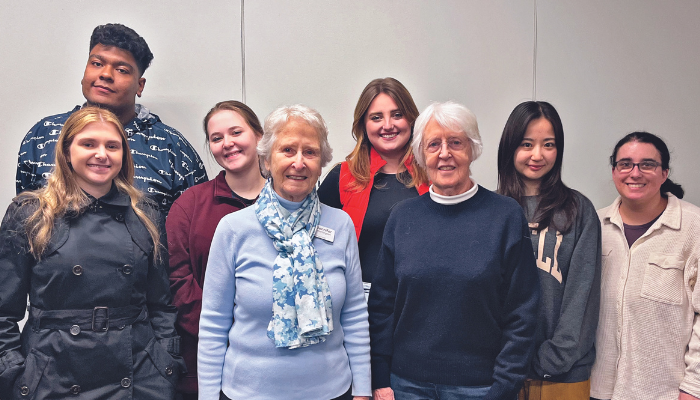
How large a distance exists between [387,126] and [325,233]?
0.76 meters

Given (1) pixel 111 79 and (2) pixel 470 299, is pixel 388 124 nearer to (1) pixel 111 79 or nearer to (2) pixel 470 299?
(2) pixel 470 299

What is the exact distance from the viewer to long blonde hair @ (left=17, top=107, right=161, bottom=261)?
67.1 inches

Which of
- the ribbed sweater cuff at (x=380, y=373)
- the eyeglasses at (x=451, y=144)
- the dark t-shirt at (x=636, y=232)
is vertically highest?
the eyeglasses at (x=451, y=144)

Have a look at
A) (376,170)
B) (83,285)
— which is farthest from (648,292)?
(83,285)

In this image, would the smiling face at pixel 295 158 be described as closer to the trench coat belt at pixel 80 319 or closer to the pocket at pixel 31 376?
the trench coat belt at pixel 80 319

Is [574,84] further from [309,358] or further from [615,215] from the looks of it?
[309,358]

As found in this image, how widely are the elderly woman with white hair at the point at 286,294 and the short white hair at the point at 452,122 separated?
0.34 metres

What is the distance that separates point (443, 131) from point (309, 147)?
1.46ft

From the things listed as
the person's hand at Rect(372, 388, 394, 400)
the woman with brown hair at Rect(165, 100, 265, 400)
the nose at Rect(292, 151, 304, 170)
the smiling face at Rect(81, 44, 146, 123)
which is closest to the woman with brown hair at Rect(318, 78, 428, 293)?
the woman with brown hair at Rect(165, 100, 265, 400)

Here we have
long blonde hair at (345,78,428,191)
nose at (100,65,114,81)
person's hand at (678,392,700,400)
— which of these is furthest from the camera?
nose at (100,65,114,81)

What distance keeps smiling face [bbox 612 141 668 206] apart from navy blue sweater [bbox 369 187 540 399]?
0.78m

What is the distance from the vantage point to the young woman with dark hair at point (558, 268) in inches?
74.2

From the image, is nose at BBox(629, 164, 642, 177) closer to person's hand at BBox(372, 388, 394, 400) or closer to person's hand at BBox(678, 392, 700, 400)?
person's hand at BBox(678, 392, 700, 400)

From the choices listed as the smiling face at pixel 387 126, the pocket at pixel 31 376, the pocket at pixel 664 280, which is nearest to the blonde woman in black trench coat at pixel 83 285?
the pocket at pixel 31 376
